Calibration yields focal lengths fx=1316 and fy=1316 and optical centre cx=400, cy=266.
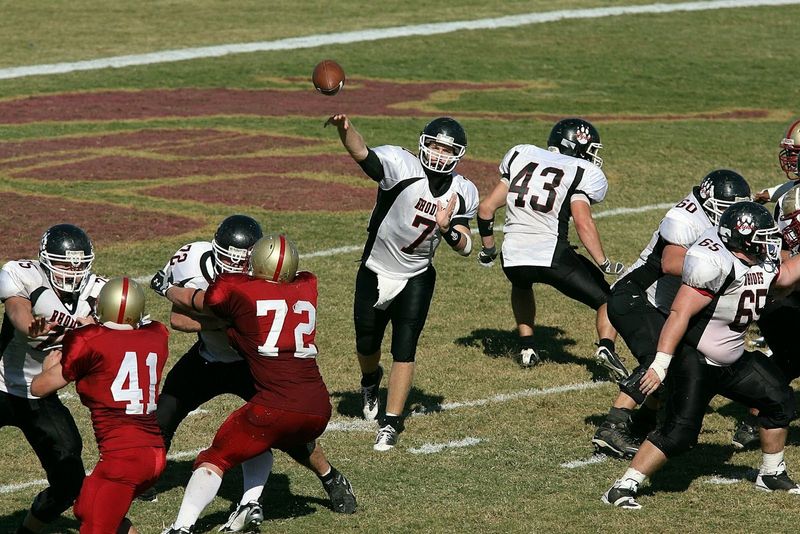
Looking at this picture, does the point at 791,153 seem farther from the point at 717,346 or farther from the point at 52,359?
the point at 52,359

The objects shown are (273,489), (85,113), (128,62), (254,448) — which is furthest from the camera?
(128,62)

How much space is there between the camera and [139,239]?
13172mm

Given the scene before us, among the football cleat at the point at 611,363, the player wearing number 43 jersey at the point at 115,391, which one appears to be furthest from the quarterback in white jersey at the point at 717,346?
the player wearing number 43 jersey at the point at 115,391

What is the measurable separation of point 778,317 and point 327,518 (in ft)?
Answer: 10.9

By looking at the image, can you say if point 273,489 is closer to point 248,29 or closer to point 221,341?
point 221,341

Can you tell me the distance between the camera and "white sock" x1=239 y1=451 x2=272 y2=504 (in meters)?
6.71

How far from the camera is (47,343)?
21.7 ft

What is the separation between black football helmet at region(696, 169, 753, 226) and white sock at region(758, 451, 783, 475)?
1.42 meters

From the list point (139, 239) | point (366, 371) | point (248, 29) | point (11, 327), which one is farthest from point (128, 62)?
point (11, 327)

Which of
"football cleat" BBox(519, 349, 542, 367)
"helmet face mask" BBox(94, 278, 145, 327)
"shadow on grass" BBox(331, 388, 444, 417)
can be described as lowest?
"shadow on grass" BBox(331, 388, 444, 417)

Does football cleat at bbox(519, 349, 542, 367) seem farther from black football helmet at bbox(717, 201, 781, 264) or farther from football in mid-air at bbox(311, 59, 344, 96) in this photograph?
black football helmet at bbox(717, 201, 781, 264)

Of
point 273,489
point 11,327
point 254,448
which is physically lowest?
point 273,489

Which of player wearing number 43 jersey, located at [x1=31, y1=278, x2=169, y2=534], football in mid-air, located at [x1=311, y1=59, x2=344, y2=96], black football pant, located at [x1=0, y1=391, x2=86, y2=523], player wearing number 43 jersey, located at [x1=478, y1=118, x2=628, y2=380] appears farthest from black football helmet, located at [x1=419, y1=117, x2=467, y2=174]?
black football pant, located at [x1=0, y1=391, x2=86, y2=523]

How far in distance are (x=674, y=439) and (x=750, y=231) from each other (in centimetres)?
119
